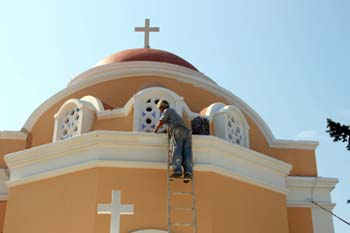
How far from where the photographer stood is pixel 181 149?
25.0 ft

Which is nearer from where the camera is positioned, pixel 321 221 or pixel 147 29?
pixel 321 221

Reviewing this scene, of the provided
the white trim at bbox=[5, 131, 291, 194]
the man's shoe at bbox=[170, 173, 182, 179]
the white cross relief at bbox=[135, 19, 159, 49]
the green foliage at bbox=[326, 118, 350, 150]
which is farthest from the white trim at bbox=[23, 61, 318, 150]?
the green foliage at bbox=[326, 118, 350, 150]

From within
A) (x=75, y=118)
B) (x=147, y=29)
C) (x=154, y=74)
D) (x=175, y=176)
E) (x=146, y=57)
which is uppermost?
(x=147, y=29)

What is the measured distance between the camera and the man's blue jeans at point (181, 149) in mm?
7500

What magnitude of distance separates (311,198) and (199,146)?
150 inches

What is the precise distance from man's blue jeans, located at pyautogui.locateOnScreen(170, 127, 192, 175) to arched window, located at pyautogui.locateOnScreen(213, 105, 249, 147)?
1.65 meters

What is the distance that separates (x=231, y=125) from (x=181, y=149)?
87.8 inches

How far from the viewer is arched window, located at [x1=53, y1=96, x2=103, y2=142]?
912cm

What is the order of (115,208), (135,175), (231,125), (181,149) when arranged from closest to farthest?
1. (115,208)
2. (181,149)
3. (135,175)
4. (231,125)

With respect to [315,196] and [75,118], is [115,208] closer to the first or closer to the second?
[75,118]

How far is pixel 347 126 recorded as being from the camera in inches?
190

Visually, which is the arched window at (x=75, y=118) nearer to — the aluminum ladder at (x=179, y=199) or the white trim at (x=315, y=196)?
the aluminum ladder at (x=179, y=199)

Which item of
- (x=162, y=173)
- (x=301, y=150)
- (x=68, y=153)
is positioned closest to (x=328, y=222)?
(x=301, y=150)

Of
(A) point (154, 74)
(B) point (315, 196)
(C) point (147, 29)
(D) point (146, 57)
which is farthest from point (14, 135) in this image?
(B) point (315, 196)
